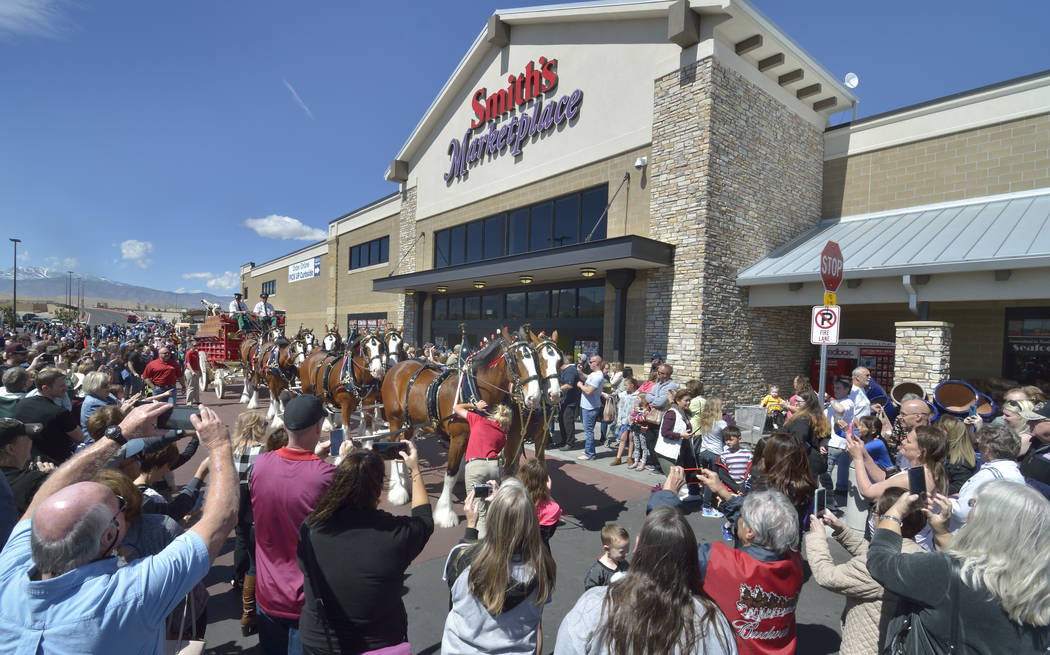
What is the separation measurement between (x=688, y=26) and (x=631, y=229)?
4.77 meters

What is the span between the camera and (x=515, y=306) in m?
16.5

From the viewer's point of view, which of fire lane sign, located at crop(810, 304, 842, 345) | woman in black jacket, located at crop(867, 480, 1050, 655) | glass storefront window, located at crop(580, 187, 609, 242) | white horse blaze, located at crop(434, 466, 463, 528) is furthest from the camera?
glass storefront window, located at crop(580, 187, 609, 242)

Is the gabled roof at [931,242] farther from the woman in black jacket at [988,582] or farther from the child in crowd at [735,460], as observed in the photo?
the woman in black jacket at [988,582]

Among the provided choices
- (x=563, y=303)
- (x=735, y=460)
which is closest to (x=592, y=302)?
(x=563, y=303)

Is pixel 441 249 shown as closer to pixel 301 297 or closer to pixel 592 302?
pixel 592 302

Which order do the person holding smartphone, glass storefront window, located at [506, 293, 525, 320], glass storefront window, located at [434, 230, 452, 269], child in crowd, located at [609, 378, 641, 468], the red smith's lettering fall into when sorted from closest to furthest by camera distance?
the person holding smartphone < child in crowd, located at [609, 378, 641, 468] < the red smith's lettering < glass storefront window, located at [506, 293, 525, 320] < glass storefront window, located at [434, 230, 452, 269]

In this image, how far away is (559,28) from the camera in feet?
47.9

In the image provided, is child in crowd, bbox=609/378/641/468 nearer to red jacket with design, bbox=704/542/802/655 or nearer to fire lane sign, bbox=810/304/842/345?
fire lane sign, bbox=810/304/842/345

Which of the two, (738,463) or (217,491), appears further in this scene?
(738,463)

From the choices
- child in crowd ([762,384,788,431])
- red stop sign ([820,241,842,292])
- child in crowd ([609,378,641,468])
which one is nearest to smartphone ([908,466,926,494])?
red stop sign ([820,241,842,292])

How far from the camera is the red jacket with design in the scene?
225 cm

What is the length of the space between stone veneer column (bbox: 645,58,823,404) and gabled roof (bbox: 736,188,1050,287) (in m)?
0.90

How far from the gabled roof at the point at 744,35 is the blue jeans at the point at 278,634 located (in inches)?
516

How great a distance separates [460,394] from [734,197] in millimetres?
9179
